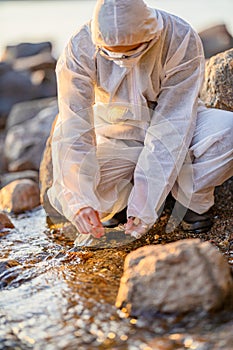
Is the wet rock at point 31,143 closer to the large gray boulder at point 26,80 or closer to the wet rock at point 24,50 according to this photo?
the large gray boulder at point 26,80

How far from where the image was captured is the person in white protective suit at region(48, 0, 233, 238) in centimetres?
259

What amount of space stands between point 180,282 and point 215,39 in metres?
6.54

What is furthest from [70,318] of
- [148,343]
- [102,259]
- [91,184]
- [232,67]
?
[232,67]

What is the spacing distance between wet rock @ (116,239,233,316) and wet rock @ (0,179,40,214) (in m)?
2.09

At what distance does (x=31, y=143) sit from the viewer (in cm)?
573

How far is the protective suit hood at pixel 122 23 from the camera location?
7.75 feet

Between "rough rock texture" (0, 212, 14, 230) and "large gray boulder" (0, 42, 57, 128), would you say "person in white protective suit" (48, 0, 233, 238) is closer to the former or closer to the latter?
"rough rock texture" (0, 212, 14, 230)

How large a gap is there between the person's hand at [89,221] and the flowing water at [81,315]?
128 millimetres

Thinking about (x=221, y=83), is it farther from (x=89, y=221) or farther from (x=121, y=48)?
(x=89, y=221)

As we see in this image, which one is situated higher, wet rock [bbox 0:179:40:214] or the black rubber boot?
the black rubber boot

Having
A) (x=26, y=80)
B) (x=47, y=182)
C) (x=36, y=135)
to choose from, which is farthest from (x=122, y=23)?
(x=26, y=80)

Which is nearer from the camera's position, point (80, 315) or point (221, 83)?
point (80, 315)

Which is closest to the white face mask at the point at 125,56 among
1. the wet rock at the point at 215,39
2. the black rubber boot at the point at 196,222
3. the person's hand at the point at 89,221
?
the person's hand at the point at 89,221

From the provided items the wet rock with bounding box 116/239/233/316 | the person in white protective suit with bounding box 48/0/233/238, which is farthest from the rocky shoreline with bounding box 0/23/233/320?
the wet rock with bounding box 116/239/233/316
